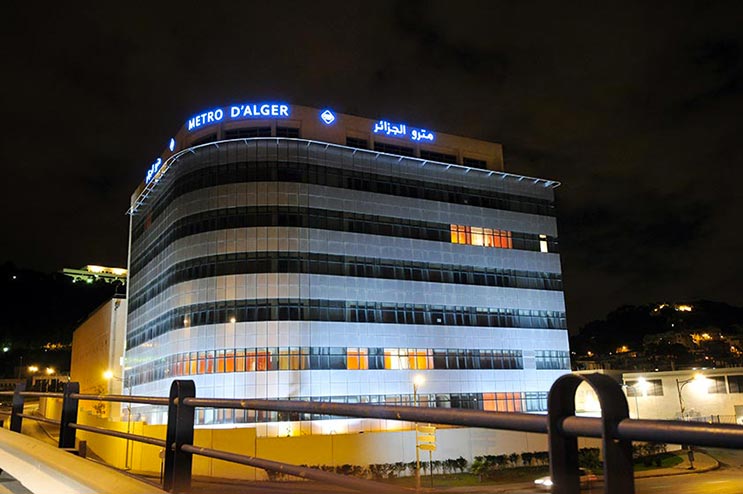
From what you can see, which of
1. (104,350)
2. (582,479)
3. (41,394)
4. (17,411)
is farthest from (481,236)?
(582,479)

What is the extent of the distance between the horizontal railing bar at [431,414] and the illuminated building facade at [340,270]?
1553 inches

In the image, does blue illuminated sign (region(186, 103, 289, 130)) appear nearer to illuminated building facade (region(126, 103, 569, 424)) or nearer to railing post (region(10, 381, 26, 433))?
illuminated building facade (region(126, 103, 569, 424))

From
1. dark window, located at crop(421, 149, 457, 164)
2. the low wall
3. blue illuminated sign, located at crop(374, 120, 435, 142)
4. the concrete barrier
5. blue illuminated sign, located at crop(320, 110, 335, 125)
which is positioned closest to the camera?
the concrete barrier

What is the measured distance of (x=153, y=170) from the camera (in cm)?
5500

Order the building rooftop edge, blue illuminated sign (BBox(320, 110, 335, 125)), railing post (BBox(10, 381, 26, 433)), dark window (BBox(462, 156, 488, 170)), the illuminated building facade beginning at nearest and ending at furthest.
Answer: railing post (BBox(10, 381, 26, 433)) < the illuminated building facade < the building rooftop edge < blue illuminated sign (BBox(320, 110, 335, 125)) < dark window (BBox(462, 156, 488, 170))

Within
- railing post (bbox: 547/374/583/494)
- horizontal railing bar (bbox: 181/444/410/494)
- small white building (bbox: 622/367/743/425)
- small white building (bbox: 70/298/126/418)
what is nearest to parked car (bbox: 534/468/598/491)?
railing post (bbox: 547/374/583/494)

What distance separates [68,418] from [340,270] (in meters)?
38.6

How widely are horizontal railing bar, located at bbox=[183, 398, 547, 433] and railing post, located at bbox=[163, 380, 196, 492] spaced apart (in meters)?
0.87

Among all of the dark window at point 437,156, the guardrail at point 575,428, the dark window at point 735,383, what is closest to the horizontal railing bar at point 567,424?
the guardrail at point 575,428

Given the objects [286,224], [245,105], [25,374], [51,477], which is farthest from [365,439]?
[25,374]

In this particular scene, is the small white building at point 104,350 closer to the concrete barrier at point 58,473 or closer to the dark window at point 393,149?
the dark window at point 393,149

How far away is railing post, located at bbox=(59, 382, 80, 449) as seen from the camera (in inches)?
258

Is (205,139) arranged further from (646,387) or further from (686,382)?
(686,382)

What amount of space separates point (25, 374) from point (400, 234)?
94.3 meters
